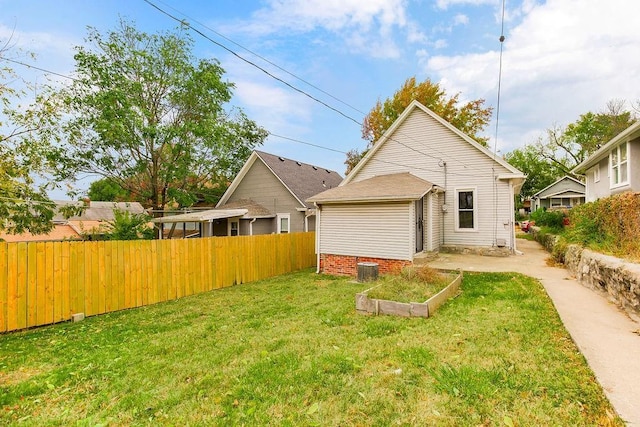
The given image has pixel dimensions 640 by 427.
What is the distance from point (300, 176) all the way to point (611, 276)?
52.2ft

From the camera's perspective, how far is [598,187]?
1633cm

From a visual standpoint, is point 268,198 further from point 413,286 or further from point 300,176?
point 413,286

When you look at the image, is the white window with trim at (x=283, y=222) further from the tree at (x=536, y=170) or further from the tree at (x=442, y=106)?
the tree at (x=536, y=170)

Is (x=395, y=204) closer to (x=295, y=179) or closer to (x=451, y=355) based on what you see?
(x=451, y=355)

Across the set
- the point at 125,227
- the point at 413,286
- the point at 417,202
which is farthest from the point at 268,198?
the point at 413,286

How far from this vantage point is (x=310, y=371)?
3.78 metres

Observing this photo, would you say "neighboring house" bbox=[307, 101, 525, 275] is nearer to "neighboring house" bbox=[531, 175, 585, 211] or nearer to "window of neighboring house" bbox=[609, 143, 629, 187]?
"window of neighboring house" bbox=[609, 143, 629, 187]

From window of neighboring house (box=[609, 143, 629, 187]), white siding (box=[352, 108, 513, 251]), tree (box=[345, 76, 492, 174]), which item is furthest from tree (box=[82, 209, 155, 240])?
window of neighboring house (box=[609, 143, 629, 187])

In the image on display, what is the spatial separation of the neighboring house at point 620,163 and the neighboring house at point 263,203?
1285cm

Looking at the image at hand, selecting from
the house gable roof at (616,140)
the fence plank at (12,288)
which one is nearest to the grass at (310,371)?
the fence plank at (12,288)

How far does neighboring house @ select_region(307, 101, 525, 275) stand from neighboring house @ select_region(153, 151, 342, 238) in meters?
3.93

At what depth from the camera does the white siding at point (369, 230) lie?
33.2ft

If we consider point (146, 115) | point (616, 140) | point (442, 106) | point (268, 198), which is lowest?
point (268, 198)

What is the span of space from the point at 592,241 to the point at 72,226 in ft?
107
